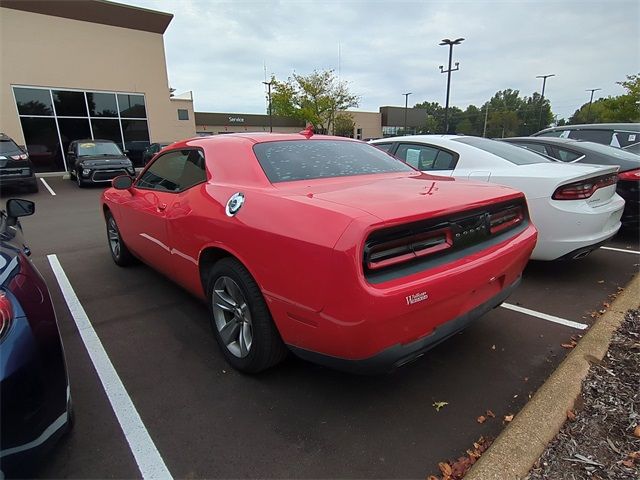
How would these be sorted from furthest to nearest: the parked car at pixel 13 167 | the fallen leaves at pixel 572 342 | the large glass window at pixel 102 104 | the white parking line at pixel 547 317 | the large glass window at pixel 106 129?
1. the large glass window at pixel 106 129
2. the large glass window at pixel 102 104
3. the parked car at pixel 13 167
4. the white parking line at pixel 547 317
5. the fallen leaves at pixel 572 342

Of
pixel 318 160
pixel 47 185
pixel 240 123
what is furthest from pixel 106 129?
pixel 240 123

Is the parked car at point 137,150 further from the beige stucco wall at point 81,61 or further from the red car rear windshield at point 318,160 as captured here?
the red car rear windshield at point 318,160

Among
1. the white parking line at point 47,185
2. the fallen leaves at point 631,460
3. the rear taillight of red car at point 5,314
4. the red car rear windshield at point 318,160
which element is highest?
the red car rear windshield at point 318,160

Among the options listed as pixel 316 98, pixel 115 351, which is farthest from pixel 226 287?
pixel 316 98

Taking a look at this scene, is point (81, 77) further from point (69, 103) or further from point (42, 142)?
point (42, 142)

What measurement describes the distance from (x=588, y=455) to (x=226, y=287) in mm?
2189

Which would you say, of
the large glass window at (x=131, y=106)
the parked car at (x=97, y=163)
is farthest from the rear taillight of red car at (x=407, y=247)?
the large glass window at (x=131, y=106)

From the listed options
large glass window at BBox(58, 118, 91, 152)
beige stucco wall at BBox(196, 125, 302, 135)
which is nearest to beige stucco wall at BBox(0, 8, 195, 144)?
large glass window at BBox(58, 118, 91, 152)

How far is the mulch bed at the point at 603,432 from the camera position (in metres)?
1.79

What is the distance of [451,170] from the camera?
464 centimetres

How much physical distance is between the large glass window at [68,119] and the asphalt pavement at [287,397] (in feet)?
54.5

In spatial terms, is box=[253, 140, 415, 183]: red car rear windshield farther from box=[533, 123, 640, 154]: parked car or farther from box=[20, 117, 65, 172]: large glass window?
box=[20, 117, 65, 172]: large glass window

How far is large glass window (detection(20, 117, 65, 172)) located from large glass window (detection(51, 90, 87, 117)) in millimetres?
608

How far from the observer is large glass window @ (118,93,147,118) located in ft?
61.2
